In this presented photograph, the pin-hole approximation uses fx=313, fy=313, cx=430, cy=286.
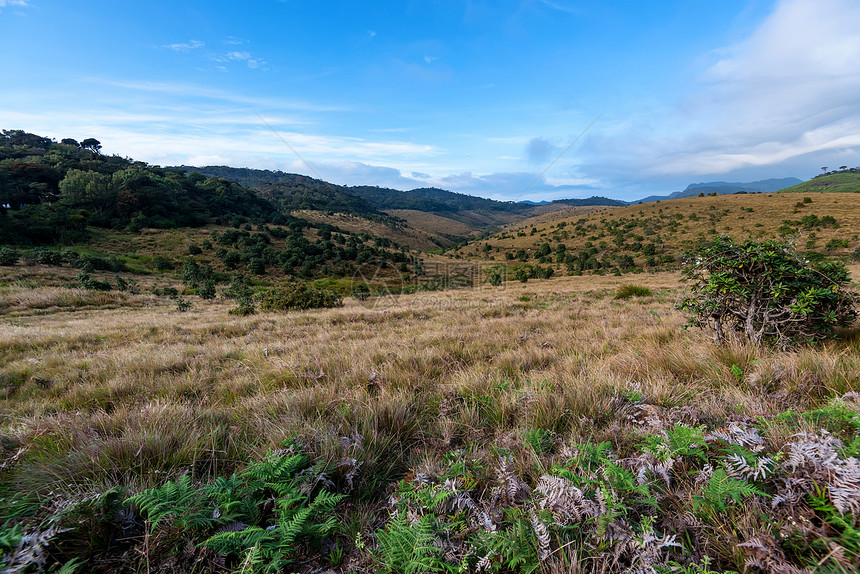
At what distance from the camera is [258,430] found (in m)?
2.29

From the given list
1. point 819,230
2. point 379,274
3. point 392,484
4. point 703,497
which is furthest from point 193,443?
point 819,230

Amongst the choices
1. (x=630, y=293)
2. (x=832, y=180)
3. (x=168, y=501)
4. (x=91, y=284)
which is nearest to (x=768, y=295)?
(x=168, y=501)

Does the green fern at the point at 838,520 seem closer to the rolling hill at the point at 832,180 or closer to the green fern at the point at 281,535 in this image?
the green fern at the point at 281,535

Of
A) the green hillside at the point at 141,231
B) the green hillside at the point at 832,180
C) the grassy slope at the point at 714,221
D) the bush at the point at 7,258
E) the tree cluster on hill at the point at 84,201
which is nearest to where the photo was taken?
the bush at the point at 7,258

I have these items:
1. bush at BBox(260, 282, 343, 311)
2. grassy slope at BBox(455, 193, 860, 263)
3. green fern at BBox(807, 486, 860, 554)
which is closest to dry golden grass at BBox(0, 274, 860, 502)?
green fern at BBox(807, 486, 860, 554)

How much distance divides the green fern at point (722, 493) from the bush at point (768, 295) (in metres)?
3.46

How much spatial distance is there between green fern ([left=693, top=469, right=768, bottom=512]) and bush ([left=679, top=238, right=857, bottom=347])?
3463 mm

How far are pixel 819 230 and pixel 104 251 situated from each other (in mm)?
97733

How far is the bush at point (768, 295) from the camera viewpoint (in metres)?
3.56

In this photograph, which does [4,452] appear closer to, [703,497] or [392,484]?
[392,484]

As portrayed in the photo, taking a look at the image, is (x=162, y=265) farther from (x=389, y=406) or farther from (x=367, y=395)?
(x=389, y=406)

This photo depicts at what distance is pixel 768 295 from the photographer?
383 centimetres

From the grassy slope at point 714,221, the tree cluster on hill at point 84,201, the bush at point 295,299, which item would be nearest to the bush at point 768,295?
the bush at point 295,299

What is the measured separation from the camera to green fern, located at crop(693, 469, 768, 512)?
119 centimetres
